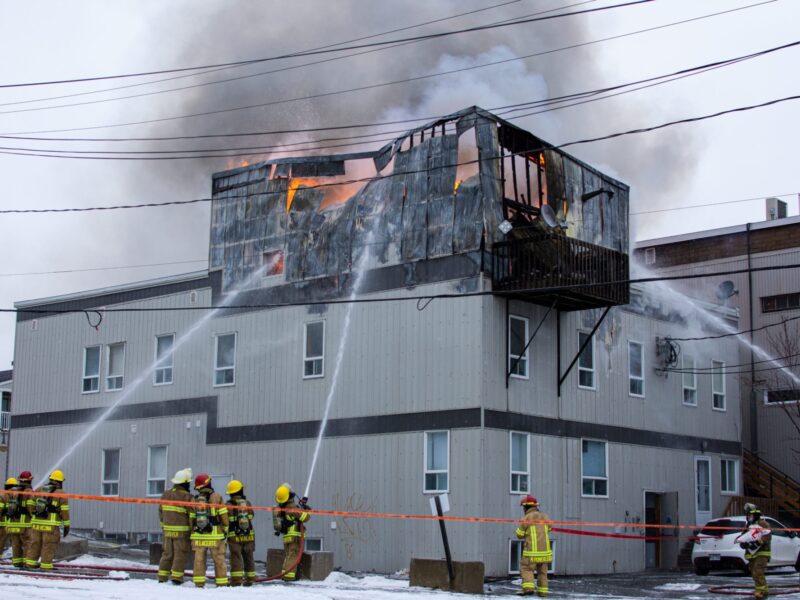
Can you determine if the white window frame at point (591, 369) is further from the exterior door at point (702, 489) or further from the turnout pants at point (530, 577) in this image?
the turnout pants at point (530, 577)

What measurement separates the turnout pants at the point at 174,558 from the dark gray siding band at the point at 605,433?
8455 millimetres

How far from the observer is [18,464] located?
3275cm

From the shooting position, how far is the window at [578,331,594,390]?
2655cm

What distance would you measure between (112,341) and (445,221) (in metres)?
11.4

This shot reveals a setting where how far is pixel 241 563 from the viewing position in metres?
17.6

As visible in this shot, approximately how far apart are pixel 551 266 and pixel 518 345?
2.19 metres

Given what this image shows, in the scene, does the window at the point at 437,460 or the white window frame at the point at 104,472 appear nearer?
the window at the point at 437,460

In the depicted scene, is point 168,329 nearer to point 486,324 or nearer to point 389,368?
point 389,368

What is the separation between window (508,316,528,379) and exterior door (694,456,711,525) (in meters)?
8.10

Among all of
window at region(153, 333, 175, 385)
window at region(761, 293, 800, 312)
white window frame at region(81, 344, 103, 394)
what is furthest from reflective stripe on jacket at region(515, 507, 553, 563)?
window at region(761, 293, 800, 312)

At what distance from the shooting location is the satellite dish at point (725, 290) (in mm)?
41050

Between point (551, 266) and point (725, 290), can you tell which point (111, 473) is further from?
point (725, 290)

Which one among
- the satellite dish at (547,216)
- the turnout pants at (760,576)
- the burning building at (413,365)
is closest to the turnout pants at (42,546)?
the burning building at (413,365)

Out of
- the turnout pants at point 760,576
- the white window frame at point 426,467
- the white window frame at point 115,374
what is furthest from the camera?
the white window frame at point 115,374
